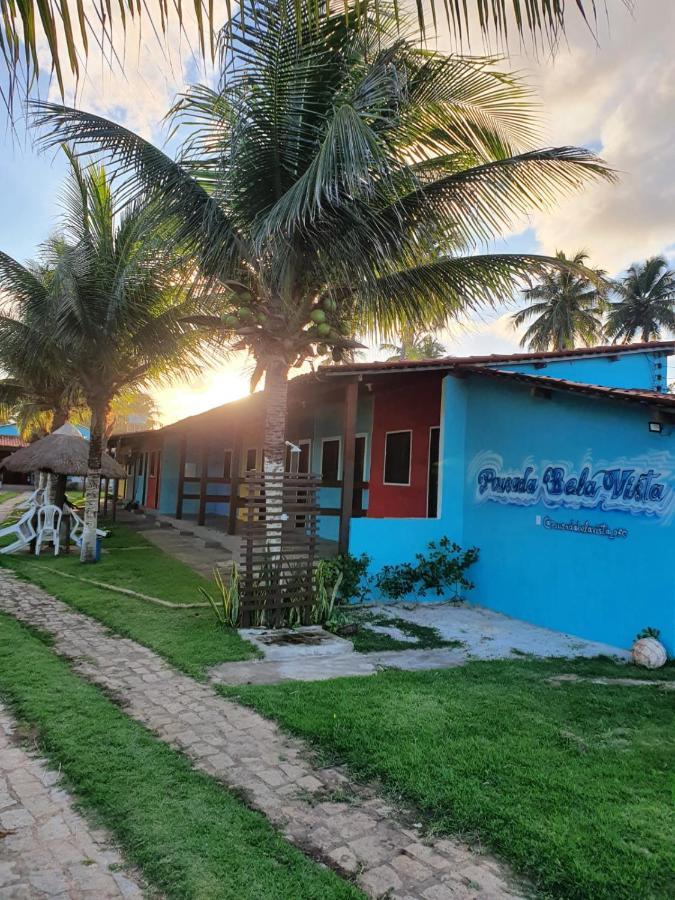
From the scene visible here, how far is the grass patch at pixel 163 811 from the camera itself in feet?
8.13

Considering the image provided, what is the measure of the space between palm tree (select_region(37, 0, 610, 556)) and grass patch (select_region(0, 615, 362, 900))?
3377 millimetres

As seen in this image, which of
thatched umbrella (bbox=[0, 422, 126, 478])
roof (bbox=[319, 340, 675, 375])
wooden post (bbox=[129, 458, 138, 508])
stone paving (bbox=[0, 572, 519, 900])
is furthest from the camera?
wooden post (bbox=[129, 458, 138, 508])

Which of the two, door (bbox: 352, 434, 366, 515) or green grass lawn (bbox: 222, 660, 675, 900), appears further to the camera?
door (bbox: 352, 434, 366, 515)

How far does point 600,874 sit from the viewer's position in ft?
8.35

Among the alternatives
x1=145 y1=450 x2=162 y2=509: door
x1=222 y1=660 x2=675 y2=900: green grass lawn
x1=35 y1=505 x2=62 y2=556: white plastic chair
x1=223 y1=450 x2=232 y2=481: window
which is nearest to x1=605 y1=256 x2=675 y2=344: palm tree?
x1=223 y1=450 x2=232 y2=481: window

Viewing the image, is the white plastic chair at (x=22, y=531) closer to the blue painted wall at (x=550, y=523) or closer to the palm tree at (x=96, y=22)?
the blue painted wall at (x=550, y=523)

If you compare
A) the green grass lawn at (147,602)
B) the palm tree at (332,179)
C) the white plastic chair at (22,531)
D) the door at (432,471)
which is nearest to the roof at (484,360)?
the palm tree at (332,179)

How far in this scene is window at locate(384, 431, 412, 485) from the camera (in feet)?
37.3

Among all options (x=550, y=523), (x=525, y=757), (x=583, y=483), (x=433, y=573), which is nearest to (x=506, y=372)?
(x=583, y=483)

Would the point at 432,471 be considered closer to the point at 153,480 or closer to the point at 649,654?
the point at 649,654

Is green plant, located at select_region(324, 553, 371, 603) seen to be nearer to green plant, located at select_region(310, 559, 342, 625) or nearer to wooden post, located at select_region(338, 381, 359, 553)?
green plant, located at select_region(310, 559, 342, 625)

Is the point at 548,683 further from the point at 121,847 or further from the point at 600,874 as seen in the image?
the point at 121,847

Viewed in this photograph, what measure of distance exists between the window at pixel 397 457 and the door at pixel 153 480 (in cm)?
1469

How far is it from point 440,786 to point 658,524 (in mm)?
4452
